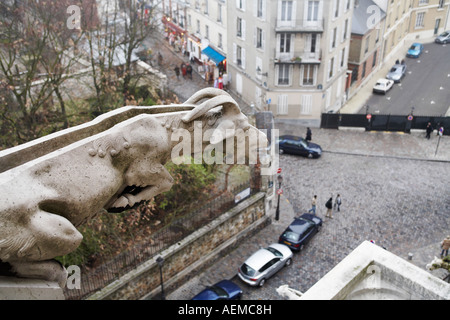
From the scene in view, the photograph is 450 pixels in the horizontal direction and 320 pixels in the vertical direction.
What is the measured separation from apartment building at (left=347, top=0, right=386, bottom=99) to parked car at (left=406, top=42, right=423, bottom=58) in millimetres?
9127

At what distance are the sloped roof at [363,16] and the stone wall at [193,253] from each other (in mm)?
23455

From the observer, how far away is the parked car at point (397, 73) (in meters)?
47.2

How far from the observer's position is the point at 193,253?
70.8 feet

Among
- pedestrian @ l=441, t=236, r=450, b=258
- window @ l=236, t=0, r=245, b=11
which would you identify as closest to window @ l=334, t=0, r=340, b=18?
window @ l=236, t=0, r=245, b=11

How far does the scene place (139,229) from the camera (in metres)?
21.2

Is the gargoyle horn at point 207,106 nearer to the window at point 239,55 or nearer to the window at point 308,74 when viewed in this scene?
the window at point 308,74

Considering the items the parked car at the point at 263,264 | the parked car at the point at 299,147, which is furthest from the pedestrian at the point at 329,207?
the parked car at the point at 299,147

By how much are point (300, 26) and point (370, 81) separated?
17.0 metres

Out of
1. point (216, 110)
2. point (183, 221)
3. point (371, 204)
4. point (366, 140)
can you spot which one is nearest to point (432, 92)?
point (366, 140)

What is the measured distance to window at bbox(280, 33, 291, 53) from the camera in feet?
112

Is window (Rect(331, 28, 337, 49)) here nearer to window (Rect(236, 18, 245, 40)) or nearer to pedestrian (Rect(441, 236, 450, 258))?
window (Rect(236, 18, 245, 40))
